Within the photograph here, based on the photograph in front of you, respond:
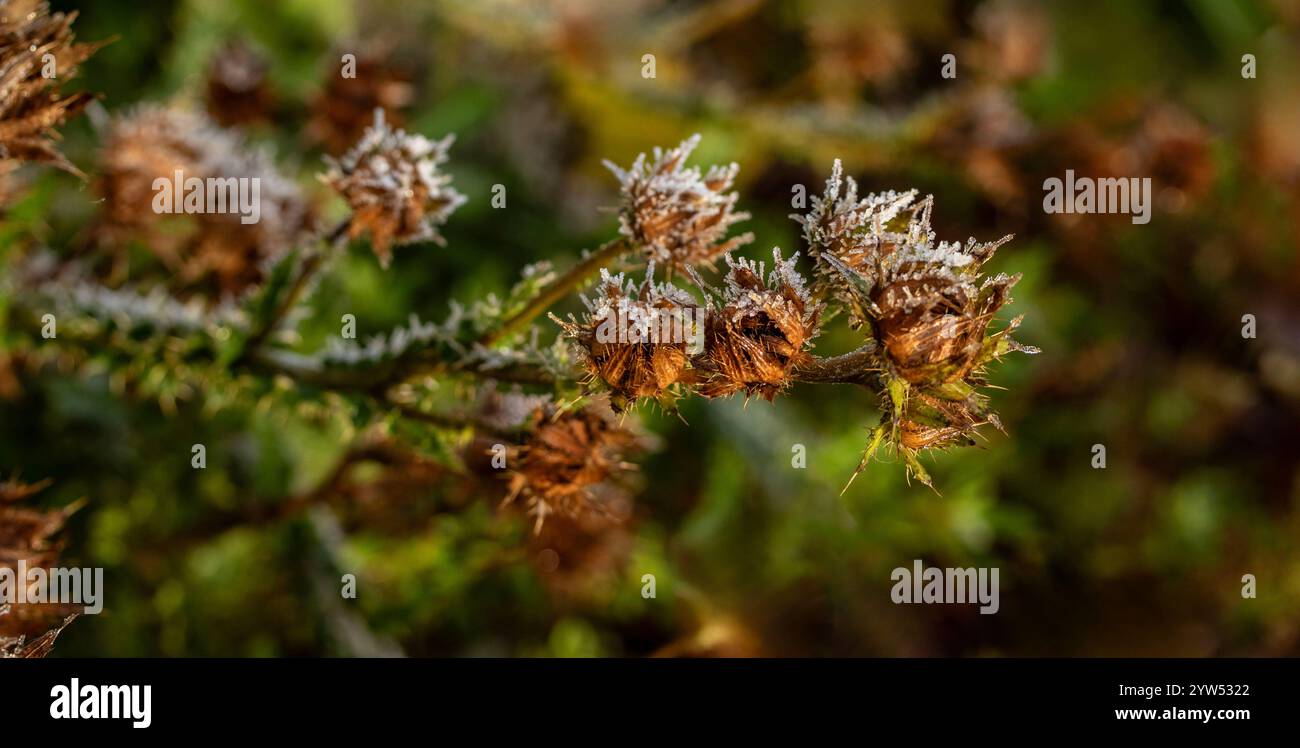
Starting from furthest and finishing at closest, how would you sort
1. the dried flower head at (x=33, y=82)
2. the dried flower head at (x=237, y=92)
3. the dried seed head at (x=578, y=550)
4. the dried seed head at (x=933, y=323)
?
the dried flower head at (x=237, y=92), the dried seed head at (x=578, y=550), the dried flower head at (x=33, y=82), the dried seed head at (x=933, y=323)

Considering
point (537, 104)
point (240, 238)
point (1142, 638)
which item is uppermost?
point (537, 104)

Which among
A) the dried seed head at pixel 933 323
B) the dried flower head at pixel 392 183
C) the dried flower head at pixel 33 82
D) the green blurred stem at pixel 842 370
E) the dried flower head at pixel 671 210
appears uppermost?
the dried flower head at pixel 33 82

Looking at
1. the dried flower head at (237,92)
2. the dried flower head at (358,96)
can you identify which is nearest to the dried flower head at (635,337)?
the dried flower head at (358,96)

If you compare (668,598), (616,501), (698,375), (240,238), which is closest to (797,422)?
(668,598)

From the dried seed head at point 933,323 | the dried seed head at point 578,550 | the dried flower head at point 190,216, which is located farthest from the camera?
the dried seed head at point 578,550

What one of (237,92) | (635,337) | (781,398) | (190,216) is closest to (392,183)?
(635,337)

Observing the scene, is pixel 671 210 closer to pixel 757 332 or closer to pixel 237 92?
pixel 757 332

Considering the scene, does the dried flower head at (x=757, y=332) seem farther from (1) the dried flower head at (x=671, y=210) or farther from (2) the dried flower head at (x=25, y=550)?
(2) the dried flower head at (x=25, y=550)
